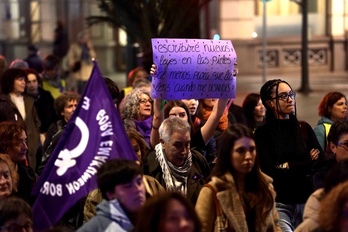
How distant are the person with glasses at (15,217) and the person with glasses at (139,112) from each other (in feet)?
13.0

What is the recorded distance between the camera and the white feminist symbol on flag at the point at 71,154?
20.8 ft

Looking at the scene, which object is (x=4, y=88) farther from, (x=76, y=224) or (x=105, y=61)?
(x=105, y=61)

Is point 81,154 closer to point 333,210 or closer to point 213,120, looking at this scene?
point 333,210

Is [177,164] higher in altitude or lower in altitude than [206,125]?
lower

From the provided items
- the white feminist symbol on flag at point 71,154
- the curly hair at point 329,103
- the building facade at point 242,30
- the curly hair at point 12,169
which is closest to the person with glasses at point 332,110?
the curly hair at point 329,103

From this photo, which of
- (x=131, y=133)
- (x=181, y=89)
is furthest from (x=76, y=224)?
(x=181, y=89)

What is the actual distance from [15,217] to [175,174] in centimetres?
226

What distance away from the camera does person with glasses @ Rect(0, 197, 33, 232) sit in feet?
19.1

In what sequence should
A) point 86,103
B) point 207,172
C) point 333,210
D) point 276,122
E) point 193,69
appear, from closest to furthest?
point 333,210 < point 86,103 < point 207,172 < point 276,122 < point 193,69

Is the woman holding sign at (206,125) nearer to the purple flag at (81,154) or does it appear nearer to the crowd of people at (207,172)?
the crowd of people at (207,172)

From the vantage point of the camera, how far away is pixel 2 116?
33.4 feet

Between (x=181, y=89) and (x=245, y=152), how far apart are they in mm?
2305

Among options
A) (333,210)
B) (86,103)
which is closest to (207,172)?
(86,103)

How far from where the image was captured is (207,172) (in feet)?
26.6
